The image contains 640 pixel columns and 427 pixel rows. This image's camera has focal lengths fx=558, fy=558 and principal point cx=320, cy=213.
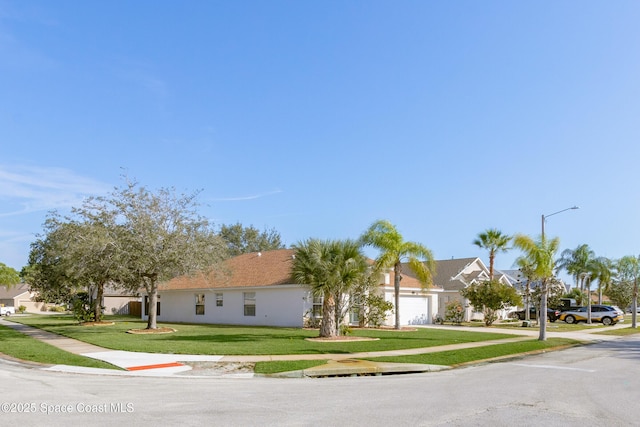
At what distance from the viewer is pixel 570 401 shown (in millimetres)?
10883

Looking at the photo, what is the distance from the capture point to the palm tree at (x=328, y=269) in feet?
78.7

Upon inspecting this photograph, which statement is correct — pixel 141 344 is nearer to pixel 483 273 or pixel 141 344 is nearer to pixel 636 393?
pixel 636 393

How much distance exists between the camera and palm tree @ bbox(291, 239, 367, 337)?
24000mm

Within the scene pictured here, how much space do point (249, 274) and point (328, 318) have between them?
1310 centimetres

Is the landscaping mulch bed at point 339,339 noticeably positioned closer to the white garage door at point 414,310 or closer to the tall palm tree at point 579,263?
the white garage door at point 414,310

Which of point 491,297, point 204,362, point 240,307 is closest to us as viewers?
point 204,362

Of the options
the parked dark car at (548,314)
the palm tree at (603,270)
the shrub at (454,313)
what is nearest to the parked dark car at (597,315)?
the parked dark car at (548,314)

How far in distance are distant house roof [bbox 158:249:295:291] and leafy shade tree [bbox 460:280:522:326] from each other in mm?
13235

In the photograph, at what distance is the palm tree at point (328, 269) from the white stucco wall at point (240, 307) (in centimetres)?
551

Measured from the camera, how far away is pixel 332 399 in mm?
10852

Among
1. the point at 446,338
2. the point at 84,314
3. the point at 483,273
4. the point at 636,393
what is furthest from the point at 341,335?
the point at 483,273

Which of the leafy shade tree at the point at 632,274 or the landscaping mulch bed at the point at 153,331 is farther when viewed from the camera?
the leafy shade tree at the point at 632,274

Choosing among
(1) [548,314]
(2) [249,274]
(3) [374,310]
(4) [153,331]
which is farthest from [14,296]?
(1) [548,314]

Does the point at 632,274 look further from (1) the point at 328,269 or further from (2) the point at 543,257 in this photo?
(1) the point at 328,269
